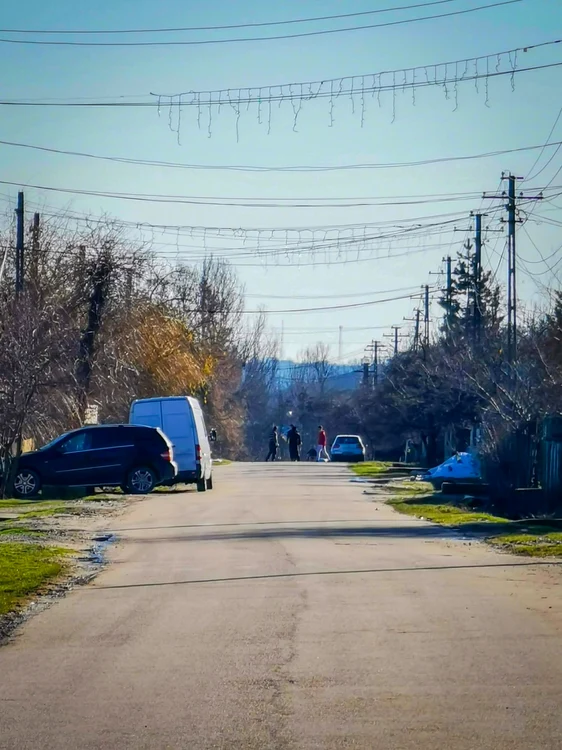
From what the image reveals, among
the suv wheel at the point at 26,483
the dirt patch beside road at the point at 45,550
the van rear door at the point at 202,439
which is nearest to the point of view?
the dirt patch beside road at the point at 45,550

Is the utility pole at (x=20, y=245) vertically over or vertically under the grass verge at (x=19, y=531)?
over

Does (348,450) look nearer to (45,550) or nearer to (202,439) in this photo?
(202,439)

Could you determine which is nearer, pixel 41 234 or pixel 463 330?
pixel 41 234

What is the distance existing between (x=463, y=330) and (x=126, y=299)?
56.3 ft

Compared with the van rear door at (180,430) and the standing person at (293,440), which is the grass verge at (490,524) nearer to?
the van rear door at (180,430)

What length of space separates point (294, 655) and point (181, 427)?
22299 mm

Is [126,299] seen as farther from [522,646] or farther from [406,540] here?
[522,646]

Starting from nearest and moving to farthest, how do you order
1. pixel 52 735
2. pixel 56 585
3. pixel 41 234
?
1. pixel 52 735
2. pixel 56 585
3. pixel 41 234

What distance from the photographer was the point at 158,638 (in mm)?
9195

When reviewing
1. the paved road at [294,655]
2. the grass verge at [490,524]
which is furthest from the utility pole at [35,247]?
the paved road at [294,655]

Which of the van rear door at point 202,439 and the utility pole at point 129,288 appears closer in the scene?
the van rear door at point 202,439

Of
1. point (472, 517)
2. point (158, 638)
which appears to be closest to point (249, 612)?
point (158, 638)

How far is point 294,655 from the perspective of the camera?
8453mm

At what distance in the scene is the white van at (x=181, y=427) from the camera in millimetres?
30438
